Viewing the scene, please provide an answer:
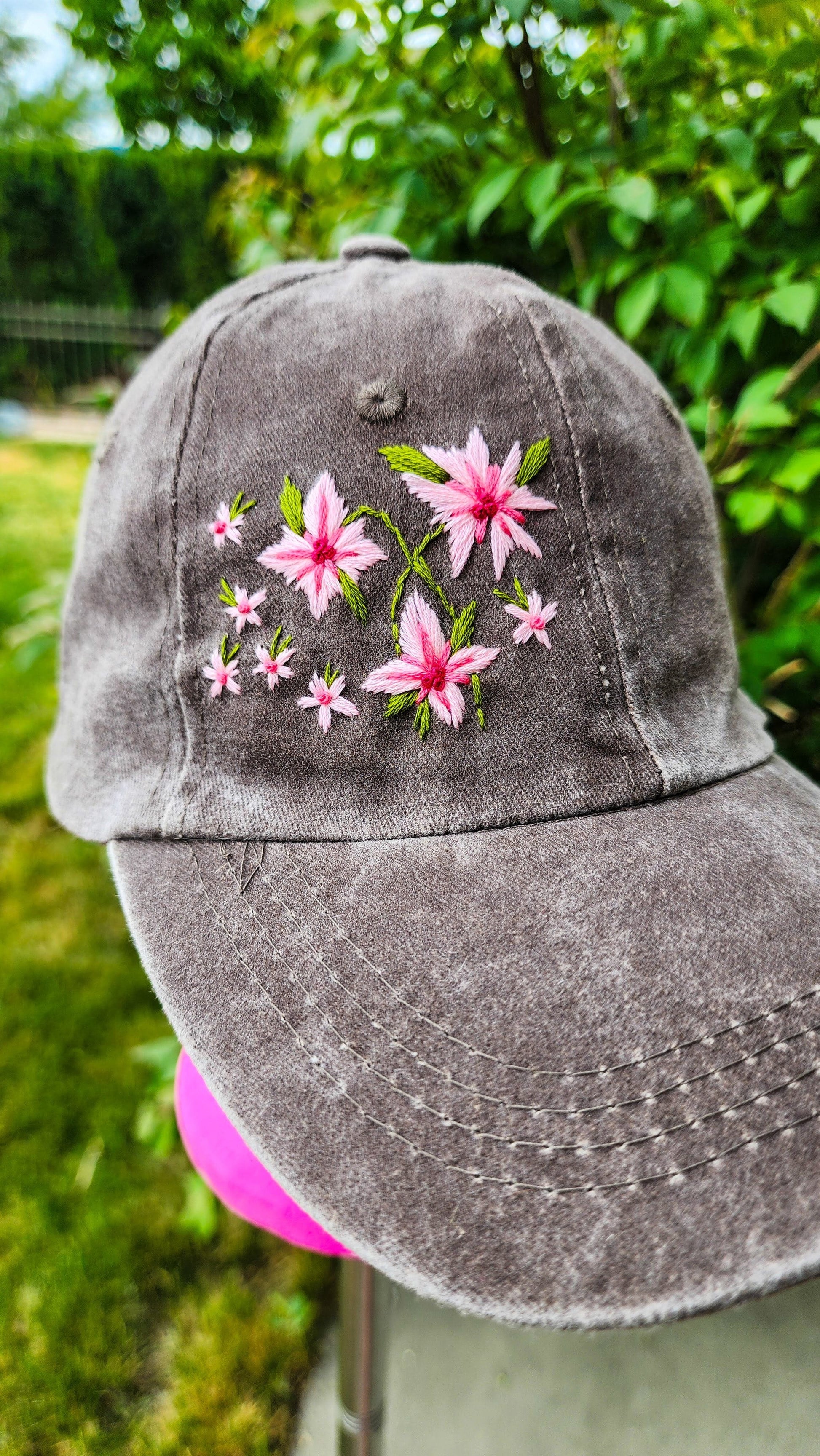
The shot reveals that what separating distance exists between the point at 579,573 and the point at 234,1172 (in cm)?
65

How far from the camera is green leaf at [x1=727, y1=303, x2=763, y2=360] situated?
3.55 ft

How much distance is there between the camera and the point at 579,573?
70 centimetres

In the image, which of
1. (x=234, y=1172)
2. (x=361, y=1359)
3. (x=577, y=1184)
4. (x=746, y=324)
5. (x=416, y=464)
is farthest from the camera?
(x=746, y=324)

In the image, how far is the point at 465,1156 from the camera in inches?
21.7

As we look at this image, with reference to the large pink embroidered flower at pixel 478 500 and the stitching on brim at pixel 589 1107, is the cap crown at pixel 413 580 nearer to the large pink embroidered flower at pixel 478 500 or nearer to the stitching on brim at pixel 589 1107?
the large pink embroidered flower at pixel 478 500

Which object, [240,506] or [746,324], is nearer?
[240,506]

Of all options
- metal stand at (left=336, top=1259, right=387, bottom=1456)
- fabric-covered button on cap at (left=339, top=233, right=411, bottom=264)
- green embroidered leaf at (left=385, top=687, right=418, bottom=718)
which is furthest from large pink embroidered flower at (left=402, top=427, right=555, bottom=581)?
metal stand at (left=336, top=1259, right=387, bottom=1456)

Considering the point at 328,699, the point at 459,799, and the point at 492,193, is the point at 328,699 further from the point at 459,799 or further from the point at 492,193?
the point at 492,193

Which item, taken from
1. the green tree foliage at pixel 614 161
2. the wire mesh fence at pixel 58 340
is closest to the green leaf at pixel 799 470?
the green tree foliage at pixel 614 161

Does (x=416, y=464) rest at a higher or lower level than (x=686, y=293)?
lower

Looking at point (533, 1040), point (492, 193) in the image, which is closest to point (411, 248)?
point (492, 193)

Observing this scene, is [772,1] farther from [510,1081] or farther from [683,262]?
[510,1081]

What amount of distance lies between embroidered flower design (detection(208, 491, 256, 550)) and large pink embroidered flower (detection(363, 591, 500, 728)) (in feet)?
0.51

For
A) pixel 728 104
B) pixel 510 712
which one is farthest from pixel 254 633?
pixel 728 104
